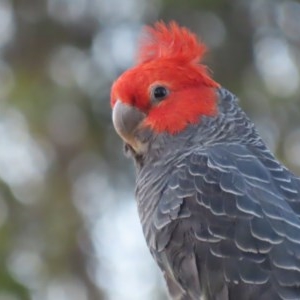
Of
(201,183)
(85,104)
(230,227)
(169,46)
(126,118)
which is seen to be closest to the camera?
(230,227)

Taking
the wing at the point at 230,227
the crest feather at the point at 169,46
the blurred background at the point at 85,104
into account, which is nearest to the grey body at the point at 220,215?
the wing at the point at 230,227

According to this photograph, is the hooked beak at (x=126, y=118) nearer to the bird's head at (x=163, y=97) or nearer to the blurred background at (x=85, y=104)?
the bird's head at (x=163, y=97)

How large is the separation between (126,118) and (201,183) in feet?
2.19

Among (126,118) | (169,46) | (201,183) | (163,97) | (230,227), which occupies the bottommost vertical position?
(230,227)

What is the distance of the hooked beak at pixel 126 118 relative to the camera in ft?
19.8

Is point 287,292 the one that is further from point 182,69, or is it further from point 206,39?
point 206,39

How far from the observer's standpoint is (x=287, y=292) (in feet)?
17.1

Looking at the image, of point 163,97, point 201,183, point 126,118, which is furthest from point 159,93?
point 201,183

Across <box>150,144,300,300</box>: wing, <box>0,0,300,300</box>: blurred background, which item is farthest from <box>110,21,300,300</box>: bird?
<box>0,0,300,300</box>: blurred background

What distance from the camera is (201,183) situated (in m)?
5.64

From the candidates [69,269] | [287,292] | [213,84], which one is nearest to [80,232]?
[69,269]

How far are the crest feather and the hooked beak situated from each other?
370 mm

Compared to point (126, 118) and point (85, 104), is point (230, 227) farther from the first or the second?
point (85, 104)

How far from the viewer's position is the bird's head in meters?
6.04
